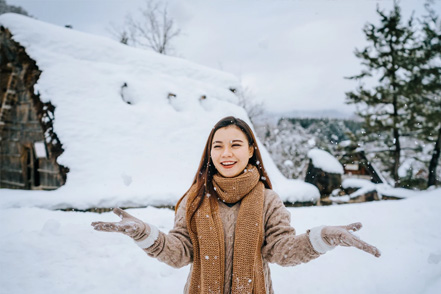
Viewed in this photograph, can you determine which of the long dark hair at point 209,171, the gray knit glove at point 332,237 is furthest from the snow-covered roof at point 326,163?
the gray knit glove at point 332,237

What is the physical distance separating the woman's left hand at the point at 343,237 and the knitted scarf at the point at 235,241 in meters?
0.39

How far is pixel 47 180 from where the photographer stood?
6602 mm

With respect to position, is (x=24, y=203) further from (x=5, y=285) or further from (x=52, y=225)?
(x=5, y=285)

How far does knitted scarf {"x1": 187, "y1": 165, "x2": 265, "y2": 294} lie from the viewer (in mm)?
1427

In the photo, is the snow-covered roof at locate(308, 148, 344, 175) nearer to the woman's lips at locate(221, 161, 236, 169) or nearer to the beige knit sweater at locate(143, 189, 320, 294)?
the beige knit sweater at locate(143, 189, 320, 294)

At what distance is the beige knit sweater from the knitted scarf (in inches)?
2.1

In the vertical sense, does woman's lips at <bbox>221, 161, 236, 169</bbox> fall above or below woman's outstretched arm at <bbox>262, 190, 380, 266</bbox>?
above

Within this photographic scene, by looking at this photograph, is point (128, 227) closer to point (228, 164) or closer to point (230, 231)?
point (230, 231)

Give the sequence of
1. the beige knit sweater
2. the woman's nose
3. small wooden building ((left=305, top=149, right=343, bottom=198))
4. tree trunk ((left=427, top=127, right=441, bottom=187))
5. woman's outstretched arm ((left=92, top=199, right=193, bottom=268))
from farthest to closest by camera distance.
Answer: tree trunk ((left=427, top=127, right=441, bottom=187)) → small wooden building ((left=305, top=149, right=343, bottom=198)) → the woman's nose → the beige knit sweater → woman's outstretched arm ((left=92, top=199, right=193, bottom=268))

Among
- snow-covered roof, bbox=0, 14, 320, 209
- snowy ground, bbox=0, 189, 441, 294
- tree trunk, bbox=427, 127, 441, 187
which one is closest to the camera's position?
snowy ground, bbox=0, 189, 441, 294

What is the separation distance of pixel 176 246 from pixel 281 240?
621 millimetres

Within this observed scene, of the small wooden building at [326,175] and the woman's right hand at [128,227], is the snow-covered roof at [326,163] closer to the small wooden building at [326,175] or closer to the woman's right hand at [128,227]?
the small wooden building at [326,175]

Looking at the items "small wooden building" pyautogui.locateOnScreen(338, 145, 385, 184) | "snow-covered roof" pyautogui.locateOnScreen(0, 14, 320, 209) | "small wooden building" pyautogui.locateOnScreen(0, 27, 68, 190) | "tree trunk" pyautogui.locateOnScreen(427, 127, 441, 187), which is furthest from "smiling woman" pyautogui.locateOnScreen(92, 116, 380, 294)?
"tree trunk" pyautogui.locateOnScreen(427, 127, 441, 187)

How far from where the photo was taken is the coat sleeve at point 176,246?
1380 mm
